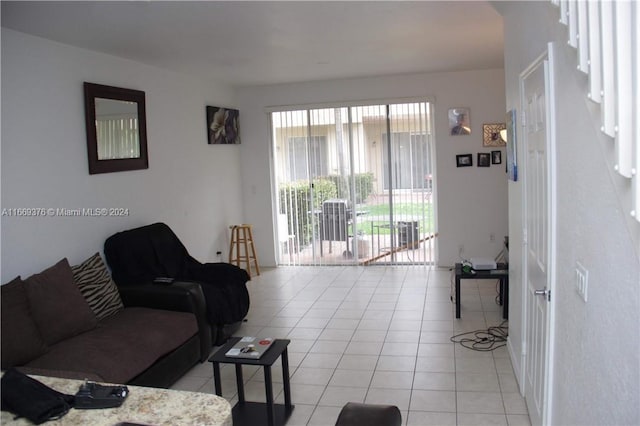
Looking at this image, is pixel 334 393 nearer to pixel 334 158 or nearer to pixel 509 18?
pixel 509 18

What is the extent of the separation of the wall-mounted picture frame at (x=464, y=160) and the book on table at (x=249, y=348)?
4.40 metres

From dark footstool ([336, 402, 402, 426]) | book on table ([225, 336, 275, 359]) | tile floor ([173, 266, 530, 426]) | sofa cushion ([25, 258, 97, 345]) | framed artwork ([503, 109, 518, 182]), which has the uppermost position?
framed artwork ([503, 109, 518, 182])

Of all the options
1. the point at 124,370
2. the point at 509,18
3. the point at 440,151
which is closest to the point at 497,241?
the point at 440,151

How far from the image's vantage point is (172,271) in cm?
488

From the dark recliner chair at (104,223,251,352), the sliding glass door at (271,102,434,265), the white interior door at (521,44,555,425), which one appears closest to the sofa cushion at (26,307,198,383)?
the dark recliner chair at (104,223,251,352)

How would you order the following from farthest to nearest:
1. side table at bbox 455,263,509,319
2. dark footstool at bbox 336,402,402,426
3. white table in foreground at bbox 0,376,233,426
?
side table at bbox 455,263,509,319
dark footstool at bbox 336,402,402,426
white table in foreground at bbox 0,376,233,426

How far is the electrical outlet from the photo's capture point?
6.09 ft

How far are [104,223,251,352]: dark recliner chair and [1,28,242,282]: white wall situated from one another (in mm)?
235

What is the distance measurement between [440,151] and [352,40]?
2.80 metres

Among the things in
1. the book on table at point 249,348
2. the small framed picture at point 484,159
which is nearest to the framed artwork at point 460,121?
the small framed picture at point 484,159

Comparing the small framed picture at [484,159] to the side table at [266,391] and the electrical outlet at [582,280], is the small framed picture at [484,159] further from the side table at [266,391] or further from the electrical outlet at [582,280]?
the electrical outlet at [582,280]

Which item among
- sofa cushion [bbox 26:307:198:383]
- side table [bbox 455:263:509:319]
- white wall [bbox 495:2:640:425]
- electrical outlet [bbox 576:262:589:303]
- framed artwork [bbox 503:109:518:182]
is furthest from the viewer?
side table [bbox 455:263:509:319]

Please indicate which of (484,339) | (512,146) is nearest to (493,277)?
(484,339)

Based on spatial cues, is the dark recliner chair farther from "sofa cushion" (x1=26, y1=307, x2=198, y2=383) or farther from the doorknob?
the doorknob
